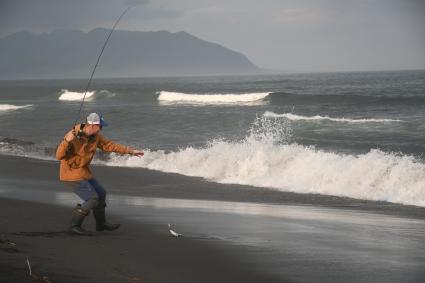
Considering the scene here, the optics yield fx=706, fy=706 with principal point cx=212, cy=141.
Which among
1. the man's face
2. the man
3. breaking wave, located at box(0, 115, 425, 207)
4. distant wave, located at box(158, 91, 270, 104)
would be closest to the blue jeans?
the man

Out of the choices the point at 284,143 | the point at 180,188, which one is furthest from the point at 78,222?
the point at 284,143

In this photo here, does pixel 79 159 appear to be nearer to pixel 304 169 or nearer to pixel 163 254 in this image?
pixel 163 254

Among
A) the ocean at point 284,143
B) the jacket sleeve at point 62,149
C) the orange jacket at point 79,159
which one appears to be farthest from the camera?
the ocean at point 284,143

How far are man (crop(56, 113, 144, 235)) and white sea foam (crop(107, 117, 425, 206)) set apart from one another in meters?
5.58

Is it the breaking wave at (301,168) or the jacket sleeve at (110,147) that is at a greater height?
the jacket sleeve at (110,147)

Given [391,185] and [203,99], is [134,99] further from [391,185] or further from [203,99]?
[391,185]

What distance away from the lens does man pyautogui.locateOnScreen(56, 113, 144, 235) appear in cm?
692

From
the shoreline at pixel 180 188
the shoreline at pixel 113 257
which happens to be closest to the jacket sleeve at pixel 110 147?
the shoreline at pixel 113 257

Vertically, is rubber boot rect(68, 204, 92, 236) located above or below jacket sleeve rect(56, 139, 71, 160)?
below

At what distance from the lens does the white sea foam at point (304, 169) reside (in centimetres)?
1201

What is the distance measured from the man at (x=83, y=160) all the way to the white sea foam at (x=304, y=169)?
18.3ft

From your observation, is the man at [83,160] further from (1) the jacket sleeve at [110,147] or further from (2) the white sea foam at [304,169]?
(2) the white sea foam at [304,169]

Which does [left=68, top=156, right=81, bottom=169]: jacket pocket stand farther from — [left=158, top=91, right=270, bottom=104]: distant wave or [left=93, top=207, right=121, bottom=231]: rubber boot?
[left=158, top=91, right=270, bottom=104]: distant wave

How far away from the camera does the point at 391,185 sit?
12102 mm
